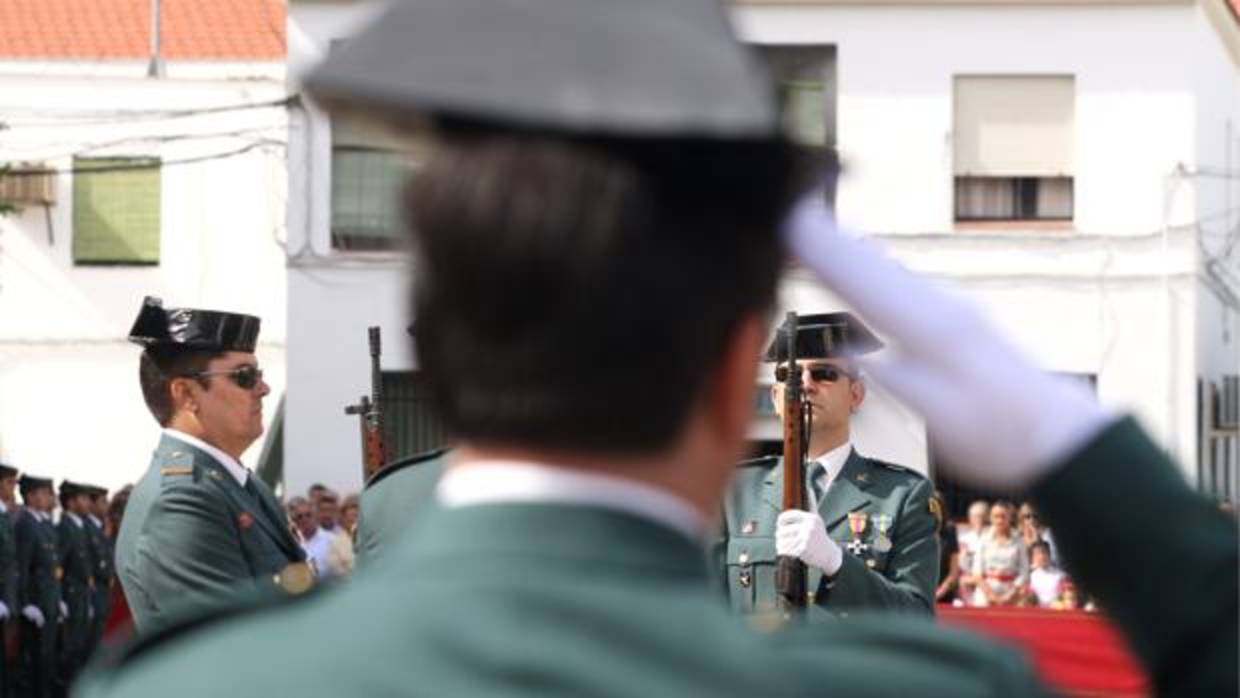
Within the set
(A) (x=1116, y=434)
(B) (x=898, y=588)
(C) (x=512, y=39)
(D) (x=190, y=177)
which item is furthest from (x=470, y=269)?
(D) (x=190, y=177)

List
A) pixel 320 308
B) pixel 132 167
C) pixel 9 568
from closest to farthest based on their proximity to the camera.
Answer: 1. pixel 9 568
2. pixel 320 308
3. pixel 132 167

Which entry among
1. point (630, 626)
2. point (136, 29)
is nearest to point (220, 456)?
point (630, 626)

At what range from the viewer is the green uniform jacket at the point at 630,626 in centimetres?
181

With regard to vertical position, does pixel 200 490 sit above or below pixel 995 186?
below

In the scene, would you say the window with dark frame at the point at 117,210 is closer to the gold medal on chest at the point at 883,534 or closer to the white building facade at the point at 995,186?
the white building facade at the point at 995,186

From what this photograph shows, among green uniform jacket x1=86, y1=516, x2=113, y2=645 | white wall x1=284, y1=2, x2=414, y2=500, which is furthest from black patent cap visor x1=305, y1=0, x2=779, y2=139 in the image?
white wall x1=284, y1=2, x2=414, y2=500

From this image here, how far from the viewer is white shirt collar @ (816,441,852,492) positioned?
26.3 feet

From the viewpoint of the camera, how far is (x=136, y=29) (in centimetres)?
3400

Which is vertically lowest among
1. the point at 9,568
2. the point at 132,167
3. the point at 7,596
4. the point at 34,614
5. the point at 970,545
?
the point at 34,614

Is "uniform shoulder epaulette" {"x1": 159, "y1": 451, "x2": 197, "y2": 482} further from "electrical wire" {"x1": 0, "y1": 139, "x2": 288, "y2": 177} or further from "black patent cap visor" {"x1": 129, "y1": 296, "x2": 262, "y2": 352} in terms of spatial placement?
"electrical wire" {"x1": 0, "y1": 139, "x2": 288, "y2": 177}

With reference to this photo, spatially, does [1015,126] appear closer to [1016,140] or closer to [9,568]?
[1016,140]

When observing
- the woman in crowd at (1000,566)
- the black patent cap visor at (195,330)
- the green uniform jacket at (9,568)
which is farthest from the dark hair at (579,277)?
the green uniform jacket at (9,568)

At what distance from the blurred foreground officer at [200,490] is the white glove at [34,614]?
15377 mm

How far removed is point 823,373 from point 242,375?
1.66 m
